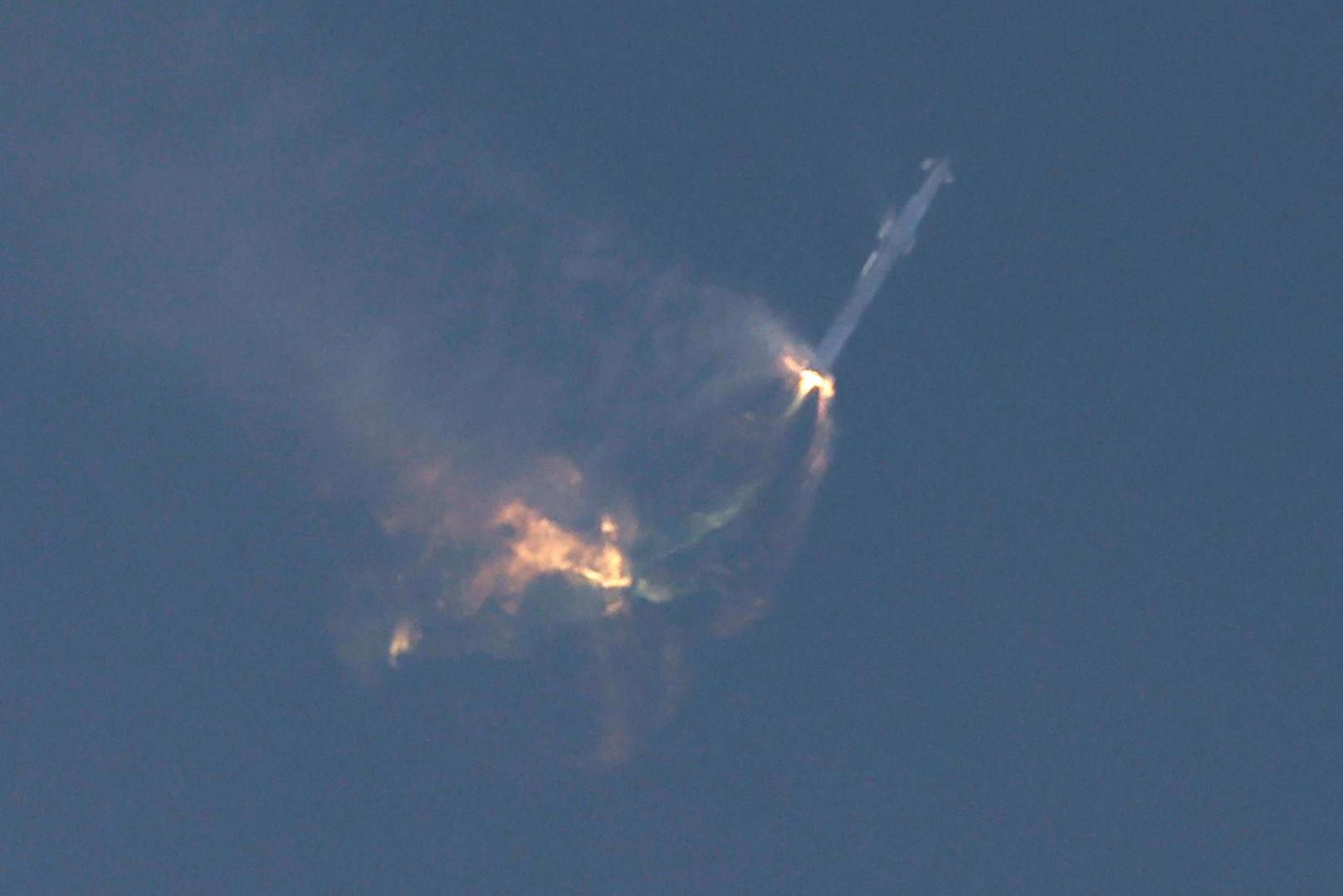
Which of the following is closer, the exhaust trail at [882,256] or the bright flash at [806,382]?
the bright flash at [806,382]

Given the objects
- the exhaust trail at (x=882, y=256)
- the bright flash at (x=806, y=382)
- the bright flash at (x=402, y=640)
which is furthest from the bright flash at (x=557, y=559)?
the exhaust trail at (x=882, y=256)

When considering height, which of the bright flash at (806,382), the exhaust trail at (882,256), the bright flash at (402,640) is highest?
the exhaust trail at (882,256)

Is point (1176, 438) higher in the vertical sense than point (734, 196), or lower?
lower

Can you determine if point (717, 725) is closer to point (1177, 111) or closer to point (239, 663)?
point (239, 663)

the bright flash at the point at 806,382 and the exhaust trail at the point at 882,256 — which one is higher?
the exhaust trail at the point at 882,256

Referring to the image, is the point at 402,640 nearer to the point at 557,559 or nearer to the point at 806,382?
the point at 557,559

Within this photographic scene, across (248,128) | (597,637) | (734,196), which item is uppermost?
(248,128)

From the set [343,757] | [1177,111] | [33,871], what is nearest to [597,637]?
[343,757]

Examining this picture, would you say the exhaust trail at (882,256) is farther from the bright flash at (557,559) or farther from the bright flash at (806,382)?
the bright flash at (557,559)
